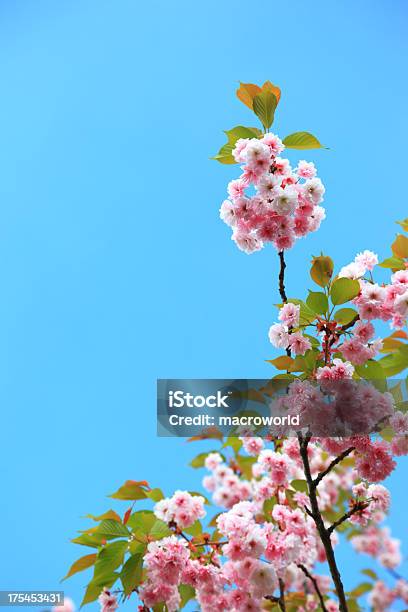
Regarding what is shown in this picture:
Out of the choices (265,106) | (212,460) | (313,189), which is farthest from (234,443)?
(265,106)

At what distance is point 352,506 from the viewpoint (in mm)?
1131

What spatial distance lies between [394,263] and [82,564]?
0.83 m

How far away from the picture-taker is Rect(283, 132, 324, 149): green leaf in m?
1.15

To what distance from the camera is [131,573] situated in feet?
3.39

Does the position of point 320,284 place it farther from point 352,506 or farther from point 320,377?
point 352,506

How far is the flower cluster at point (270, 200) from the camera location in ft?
3.62

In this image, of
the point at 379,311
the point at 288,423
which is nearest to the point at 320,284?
the point at 379,311

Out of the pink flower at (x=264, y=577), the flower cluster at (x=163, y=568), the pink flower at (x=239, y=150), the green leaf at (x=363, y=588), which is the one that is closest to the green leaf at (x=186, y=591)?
the flower cluster at (x=163, y=568)

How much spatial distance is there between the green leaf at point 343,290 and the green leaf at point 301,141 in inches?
11.4

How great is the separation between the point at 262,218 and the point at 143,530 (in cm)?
64

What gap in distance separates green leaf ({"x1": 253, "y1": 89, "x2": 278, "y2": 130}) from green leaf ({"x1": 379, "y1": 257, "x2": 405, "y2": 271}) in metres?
0.36

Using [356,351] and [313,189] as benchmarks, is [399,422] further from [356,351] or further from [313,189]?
[313,189]
